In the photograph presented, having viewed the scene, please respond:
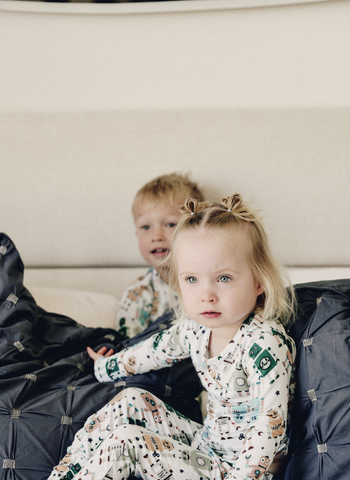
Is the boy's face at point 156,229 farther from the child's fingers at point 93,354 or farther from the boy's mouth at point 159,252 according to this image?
the child's fingers at point 93,354

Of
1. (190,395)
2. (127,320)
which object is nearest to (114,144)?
(127,320)

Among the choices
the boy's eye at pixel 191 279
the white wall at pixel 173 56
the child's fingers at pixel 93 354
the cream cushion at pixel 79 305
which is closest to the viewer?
the boy's eye at pixel 191 279

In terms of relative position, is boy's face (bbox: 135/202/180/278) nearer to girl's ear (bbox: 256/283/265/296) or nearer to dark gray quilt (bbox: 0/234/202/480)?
dark gray quilt (bbox: 0/234/202/480)

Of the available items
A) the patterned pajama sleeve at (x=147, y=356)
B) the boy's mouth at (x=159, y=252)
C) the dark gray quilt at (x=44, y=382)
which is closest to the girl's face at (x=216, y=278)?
→ the patterned pajama sleeve at (x=147, y=356)

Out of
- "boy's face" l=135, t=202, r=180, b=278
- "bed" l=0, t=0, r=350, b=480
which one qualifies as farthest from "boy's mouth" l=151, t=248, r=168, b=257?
"bed" l=0, t=0, r=350, b=480

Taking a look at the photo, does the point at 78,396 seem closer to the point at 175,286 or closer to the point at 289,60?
the point at 175,286

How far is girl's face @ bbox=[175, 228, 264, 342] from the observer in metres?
0.91

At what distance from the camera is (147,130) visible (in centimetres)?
161

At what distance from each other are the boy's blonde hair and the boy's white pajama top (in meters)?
0.53

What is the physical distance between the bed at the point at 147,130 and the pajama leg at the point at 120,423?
31 cm

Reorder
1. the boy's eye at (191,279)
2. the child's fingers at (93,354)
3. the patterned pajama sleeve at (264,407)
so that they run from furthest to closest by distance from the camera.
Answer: the child's fingers at (93,354) < the boy's eye at (191,279) < the patterned pajama sleeve at (264,407)

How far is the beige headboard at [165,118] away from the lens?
152 cm

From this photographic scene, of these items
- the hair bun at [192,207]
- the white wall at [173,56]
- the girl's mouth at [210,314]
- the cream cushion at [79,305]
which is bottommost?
the cream cushion at [79,305]

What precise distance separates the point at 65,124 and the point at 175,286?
0.87 m
